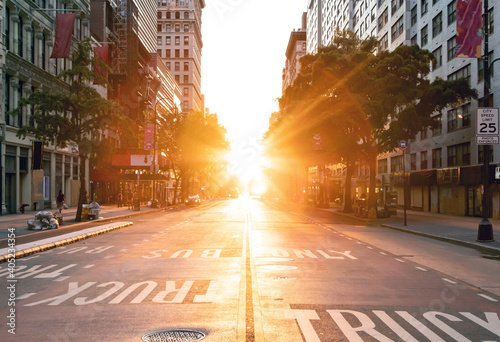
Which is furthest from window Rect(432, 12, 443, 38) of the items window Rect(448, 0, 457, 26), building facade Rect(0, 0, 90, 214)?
building facade Rect(0, 0, 90, 214)

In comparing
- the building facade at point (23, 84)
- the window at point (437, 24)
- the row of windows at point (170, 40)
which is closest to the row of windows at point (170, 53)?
the row of windows at point (170, 40)

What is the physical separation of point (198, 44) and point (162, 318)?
154274 millimetres


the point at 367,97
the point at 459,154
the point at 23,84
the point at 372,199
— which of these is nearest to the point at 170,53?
the point at 23,84

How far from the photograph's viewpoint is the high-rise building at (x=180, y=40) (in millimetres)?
138250

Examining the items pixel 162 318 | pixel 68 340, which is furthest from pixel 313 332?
pixel 68 340

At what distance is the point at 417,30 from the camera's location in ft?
173

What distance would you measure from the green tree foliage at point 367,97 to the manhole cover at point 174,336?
3056 centimetres

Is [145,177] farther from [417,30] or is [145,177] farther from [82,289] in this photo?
[82,289]

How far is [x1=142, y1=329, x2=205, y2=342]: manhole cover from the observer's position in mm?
6105

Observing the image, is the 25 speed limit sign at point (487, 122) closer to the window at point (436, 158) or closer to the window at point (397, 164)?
the window at point (436, 158)

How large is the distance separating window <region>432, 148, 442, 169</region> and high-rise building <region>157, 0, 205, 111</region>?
97.7 meters

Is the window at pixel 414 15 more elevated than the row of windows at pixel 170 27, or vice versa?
the row of windows at pixel 170 27

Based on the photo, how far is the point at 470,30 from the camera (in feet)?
63.7

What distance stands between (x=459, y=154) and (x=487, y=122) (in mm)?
24670
